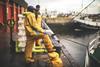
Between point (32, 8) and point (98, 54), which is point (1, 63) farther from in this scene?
point (98, 54)

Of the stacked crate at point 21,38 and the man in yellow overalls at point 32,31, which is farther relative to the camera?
the stacked crate at point 21,38

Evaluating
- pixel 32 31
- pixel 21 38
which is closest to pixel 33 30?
pixel 32 31

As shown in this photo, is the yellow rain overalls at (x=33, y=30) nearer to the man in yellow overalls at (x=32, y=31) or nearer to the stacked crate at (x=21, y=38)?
the man in yellow overalls at (x=32, y=31)

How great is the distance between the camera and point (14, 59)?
39.0ft

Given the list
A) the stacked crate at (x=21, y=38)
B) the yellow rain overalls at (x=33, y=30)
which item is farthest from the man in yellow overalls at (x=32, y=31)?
the stacked crate at (x=21, y=38)

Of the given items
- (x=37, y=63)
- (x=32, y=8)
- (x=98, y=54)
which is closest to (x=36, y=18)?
(x=32, y=8)

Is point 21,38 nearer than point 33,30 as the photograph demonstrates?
No

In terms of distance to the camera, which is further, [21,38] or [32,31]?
[21,38]

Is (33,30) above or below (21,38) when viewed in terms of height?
above

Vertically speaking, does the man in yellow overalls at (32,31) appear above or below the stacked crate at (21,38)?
above

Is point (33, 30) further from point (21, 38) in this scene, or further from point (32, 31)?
point (21, 38)

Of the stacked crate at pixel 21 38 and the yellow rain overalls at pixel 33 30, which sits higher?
the yellow rain overalls at pixel 33 30

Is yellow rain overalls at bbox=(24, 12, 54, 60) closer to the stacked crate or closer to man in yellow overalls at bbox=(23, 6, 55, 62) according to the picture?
man in yellow overalls at bbox=(23, 6, 55, 62)

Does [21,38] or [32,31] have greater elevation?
[32,31]
